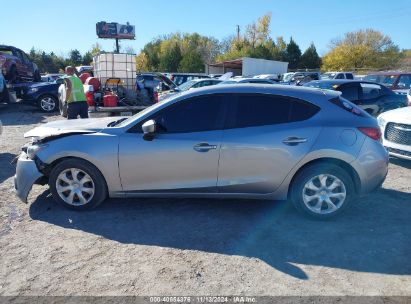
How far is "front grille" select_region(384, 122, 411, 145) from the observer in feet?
20.6

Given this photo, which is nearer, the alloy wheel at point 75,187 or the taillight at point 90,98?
the alloy wheel at point 75,187

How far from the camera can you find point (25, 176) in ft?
14.6

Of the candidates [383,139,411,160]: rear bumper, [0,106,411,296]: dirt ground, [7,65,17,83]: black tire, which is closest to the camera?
[0,106,411,296]: dirt ground

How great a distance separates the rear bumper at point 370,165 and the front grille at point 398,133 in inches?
92.7

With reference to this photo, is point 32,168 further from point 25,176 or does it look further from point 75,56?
point 75,56

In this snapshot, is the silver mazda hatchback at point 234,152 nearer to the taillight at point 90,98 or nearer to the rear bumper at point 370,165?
the rear bumper at point 370,165

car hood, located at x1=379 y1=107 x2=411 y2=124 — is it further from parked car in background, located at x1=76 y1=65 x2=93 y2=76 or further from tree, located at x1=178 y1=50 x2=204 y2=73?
tree, located at x1=178 y1=50 x2=204 y2=73

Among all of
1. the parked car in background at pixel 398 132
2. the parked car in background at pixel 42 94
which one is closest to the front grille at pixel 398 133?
the parked car in background at pixel 398 132

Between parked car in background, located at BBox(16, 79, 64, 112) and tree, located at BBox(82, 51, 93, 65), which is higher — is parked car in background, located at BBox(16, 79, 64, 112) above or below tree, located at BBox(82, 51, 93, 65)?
below

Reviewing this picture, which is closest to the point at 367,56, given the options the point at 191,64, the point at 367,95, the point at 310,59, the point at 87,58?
the point at 310,59

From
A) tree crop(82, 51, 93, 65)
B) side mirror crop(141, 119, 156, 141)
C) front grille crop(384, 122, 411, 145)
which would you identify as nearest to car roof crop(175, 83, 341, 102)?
side mirror crop(141, 119, 156, 141)

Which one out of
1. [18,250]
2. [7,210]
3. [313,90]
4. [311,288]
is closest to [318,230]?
[311,288]

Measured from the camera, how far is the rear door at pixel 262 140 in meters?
4.16

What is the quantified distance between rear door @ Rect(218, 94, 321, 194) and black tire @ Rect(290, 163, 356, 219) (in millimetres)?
197
